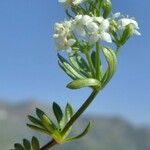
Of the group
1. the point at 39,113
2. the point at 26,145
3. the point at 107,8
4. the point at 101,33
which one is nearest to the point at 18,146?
the point at 26,145

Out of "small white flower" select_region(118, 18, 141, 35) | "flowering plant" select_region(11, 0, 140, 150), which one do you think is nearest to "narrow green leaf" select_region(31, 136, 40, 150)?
"flowering plant" select_region(11, 0, 140, 150)

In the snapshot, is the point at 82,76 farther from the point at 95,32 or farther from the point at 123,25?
the point at 123,25

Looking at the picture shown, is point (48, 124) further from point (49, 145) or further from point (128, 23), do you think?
point (128, 23)

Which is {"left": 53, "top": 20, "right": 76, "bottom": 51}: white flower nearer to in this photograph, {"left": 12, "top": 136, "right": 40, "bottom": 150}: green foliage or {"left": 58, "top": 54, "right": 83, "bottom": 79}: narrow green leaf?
{"left": 58, "top": 54, "right": 83, "bottom": 79}: narrow green leaf

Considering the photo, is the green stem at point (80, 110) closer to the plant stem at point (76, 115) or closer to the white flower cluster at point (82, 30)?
the plant stem at point (76, 115)

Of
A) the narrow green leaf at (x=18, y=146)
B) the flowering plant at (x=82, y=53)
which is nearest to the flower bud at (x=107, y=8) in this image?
the flowering plant at (x=82, y=53)

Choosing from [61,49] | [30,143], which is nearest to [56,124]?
[30,143]
